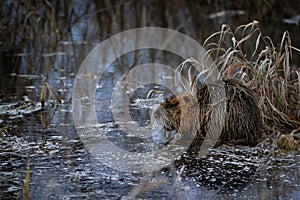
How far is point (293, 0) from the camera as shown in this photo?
412 inches

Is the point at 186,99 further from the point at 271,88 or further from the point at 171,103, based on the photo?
the point at 271,88

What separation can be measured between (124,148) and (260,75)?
3.70ft

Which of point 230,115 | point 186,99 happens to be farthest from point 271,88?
point 186,99

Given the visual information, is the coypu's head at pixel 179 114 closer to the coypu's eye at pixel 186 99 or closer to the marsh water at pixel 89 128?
the coypu's eye at pixel 186 99

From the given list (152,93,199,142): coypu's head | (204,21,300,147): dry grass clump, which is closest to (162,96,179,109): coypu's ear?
(152,93,199,142): coypu's head

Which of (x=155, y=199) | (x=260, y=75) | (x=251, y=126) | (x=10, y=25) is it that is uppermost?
(x=10, y=25)

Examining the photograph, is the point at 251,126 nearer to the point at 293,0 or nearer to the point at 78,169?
the point at 78,169

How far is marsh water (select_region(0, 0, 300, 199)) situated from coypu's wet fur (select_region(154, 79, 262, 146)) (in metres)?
0.17

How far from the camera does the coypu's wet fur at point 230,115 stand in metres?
4.21

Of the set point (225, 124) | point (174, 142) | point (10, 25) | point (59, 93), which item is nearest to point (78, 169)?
point (174, 142)

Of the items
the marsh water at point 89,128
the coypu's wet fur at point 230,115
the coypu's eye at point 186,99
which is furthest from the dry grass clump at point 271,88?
the marsh water at point 89,128

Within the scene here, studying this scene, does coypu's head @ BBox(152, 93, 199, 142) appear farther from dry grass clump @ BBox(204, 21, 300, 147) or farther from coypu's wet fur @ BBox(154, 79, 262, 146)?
dry grass clump @ BBox(204, 21, 300, 147)

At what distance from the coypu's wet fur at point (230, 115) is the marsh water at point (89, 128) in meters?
0.17

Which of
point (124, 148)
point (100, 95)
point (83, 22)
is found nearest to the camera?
point (124, 148)
